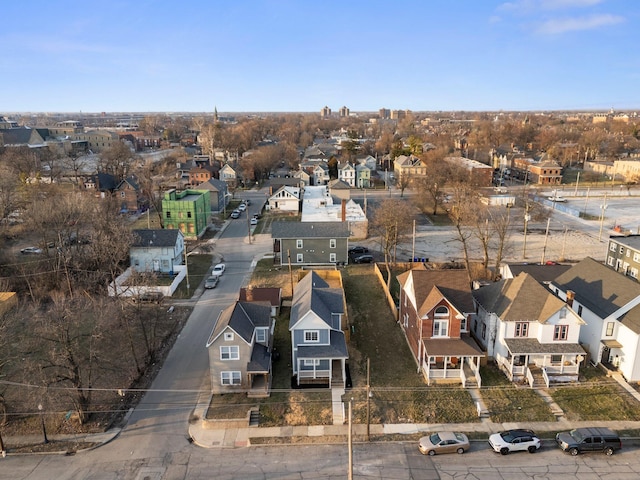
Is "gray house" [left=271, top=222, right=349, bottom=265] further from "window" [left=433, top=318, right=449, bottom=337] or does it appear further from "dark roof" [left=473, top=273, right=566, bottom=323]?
"window" [left=433, top=318, right=449, bottom=337]

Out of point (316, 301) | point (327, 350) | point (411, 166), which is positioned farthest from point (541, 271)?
point (411, 166)

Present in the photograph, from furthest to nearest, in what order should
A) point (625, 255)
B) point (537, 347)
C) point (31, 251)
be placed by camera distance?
1. point (31, 251)
2. point (625, 255)
3. point (537, 347)

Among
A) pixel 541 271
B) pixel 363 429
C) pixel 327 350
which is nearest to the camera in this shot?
pixel 363 429

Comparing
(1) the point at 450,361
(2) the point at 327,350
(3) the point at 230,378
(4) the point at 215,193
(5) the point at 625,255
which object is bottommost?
(3) the point at 230,378

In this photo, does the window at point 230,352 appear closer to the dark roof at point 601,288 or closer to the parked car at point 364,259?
the dark roof at point 601,288

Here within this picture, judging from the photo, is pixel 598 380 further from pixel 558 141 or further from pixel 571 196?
pixel 558 141

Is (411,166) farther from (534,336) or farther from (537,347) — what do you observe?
(537,347)

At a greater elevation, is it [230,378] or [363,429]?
[230,378]

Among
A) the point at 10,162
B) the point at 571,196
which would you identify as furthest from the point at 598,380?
the point at 10,162
